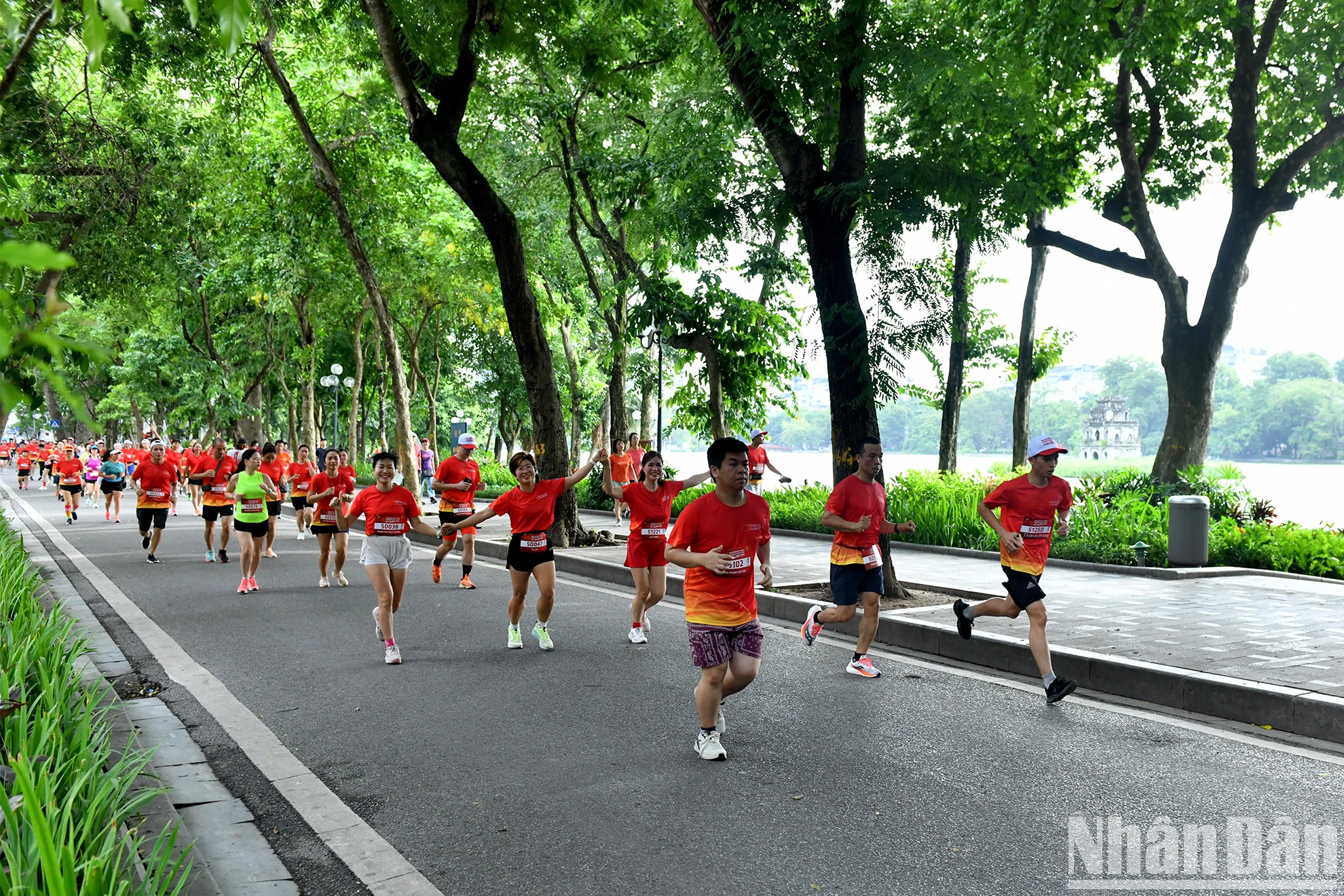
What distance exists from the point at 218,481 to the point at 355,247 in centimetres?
614

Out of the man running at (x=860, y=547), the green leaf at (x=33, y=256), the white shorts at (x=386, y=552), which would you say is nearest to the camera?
the green leaf at (x=33, y=256)

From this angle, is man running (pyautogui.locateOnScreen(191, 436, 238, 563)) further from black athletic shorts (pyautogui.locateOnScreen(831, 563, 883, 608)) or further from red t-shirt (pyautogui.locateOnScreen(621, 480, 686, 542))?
black athletic shorts (pyautogui.locateOnScreen(831, 563, 883, 608))

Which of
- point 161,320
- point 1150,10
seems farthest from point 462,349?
point 1150,10

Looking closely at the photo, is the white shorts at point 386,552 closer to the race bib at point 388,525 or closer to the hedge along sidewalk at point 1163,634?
the race bib at point 388,525

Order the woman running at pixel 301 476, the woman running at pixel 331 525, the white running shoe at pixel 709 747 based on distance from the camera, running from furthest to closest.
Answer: the woman running at pixel 301 476 → the woman running at pixel 331 525 → the white running shoe at pixel 709 747

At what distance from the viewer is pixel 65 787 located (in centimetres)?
395

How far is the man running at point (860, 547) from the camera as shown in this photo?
313 inches

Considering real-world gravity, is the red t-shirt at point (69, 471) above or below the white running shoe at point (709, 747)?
above

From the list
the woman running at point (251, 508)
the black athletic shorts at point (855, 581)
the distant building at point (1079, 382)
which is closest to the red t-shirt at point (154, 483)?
the woman running at point (251, 508)

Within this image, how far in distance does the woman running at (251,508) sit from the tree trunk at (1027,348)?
1420cm

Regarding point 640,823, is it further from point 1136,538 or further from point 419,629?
point 1136,538

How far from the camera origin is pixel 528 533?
8898 mm

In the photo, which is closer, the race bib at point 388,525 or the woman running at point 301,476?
the race bib at point 388,525

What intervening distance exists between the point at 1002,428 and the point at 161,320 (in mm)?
37692
